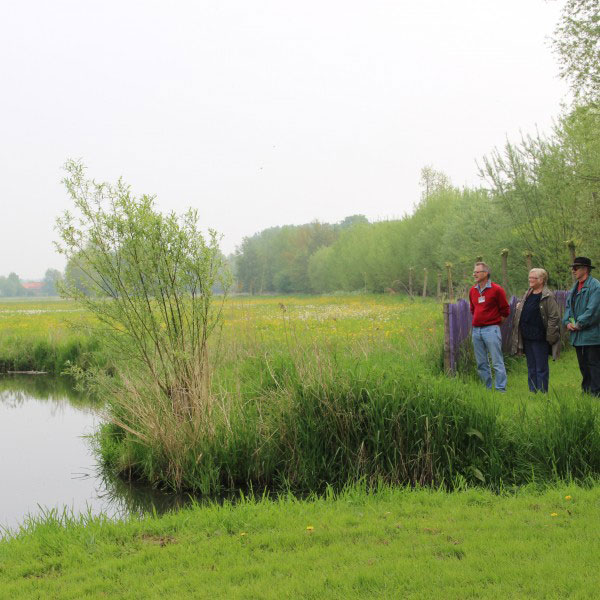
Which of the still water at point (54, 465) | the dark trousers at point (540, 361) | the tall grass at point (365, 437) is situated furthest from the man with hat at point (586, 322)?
the still water at point (54, 465)

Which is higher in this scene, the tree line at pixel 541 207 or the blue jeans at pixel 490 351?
the tree line at pixel 541 207

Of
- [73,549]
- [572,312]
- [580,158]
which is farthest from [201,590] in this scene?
[580,158]

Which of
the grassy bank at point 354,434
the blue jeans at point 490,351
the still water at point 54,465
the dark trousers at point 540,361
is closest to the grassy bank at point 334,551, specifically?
the grassy bank at point 354,434

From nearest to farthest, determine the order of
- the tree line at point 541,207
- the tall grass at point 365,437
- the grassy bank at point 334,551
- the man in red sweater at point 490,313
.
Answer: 1. the grassy bank at point 334,551
2. the tall grass at point 365,437
3. the man in red sweater at point 490,313
4. the tree line at point 541,207

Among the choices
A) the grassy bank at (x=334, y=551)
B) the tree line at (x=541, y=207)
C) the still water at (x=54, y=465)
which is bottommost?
the still water at (x=54, y=465)

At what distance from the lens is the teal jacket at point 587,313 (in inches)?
347

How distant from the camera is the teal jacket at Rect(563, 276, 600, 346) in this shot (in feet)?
28.9

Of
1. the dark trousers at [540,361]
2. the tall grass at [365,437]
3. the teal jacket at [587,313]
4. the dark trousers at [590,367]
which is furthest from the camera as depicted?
the dark trousers at [540,361]

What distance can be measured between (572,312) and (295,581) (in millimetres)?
6919

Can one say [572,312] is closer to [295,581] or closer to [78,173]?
[295,581]

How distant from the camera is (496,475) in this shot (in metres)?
6.96

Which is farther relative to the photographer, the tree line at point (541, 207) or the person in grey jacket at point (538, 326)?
the tree line at point (541, 207)

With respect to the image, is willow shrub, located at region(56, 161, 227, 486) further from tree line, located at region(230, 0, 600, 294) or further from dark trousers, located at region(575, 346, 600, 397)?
dark trousers, located at region(575, 346, 600, 397)

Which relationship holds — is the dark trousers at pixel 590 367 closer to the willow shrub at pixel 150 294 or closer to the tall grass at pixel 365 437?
the tall grass at pixel 365 437
